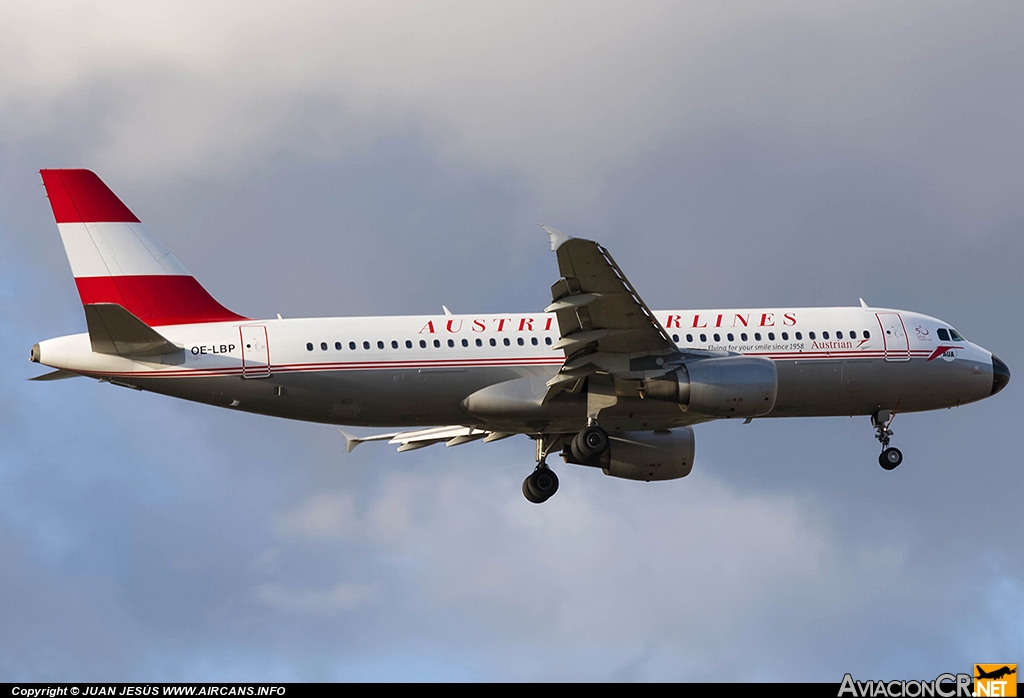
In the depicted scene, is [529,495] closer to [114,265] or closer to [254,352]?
[254,352]

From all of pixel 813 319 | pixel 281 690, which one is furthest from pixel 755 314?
pixel 281 690

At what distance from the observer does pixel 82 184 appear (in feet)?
150

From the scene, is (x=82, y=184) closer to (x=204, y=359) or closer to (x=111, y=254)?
(x=111, y=254)

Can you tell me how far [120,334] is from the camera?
1665 inches

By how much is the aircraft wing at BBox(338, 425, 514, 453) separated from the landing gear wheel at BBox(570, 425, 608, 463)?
15.9 feet

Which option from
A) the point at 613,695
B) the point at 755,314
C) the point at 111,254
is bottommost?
the point at 613,695

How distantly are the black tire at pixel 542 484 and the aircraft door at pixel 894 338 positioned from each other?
38.9 feet

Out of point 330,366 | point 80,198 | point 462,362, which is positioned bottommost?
point 462,362

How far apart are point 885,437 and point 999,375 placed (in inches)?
186

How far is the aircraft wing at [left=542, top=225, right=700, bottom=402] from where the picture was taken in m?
41.0

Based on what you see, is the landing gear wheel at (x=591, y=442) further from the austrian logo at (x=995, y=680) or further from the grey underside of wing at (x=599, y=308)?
the austrian logo at (x=995, y=680)

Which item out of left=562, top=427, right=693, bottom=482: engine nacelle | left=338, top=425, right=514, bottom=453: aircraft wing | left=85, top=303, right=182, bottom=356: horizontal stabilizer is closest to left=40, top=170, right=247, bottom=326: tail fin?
left=85, top=303, right=182, bottom=356: horizontal stabilizer

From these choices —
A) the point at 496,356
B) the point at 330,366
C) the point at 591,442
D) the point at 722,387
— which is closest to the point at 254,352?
the point at 330,366

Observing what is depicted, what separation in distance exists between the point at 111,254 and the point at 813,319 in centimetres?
2228
